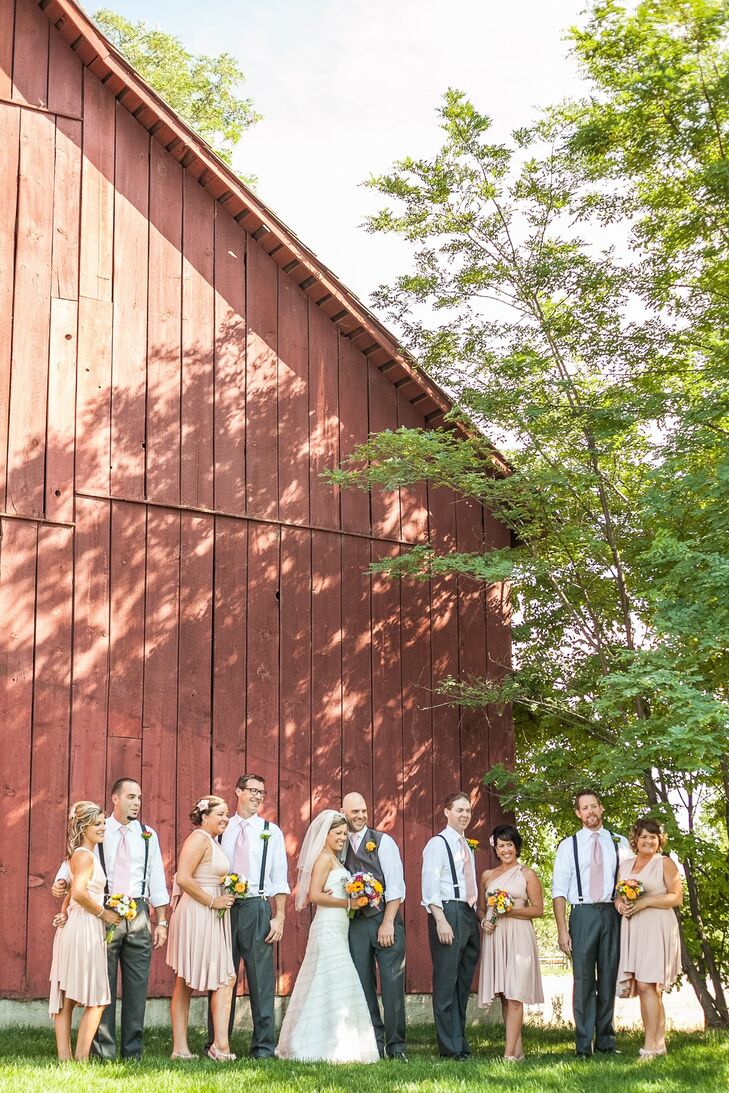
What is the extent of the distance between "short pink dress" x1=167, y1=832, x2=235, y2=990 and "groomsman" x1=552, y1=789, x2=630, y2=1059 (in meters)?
2.36

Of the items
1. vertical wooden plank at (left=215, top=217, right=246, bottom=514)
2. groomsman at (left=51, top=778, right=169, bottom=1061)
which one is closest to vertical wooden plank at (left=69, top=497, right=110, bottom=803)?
vertical wooden plank at (left=215, top=217, right=246, bottom=514)

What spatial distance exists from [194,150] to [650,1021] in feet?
26.8

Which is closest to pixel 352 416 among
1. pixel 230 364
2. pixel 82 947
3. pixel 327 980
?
pixel 230 364

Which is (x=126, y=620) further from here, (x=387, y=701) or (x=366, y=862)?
(x=366, y=862)

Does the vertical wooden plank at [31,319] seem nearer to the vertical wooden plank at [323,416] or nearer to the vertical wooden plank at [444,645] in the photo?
the vertical wooden plank at [323,416]

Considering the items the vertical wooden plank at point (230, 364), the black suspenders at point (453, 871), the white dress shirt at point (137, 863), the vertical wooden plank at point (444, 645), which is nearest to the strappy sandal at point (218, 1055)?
the white dress shirt at point (137, 863)

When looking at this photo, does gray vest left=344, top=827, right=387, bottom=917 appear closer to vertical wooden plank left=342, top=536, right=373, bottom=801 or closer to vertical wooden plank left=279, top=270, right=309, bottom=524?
vertical wooden plank left=342, top=536, right=373, bottom=801

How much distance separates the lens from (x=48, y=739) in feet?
31.0

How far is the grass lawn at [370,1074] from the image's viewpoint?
6.47 meters

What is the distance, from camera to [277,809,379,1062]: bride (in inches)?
311

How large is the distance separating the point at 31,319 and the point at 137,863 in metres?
4.67

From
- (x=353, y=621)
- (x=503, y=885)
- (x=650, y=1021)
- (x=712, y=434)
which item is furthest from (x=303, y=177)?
(x=650, y=1021)

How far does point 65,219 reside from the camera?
10547 mm

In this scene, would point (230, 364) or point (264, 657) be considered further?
point (230, 364)
